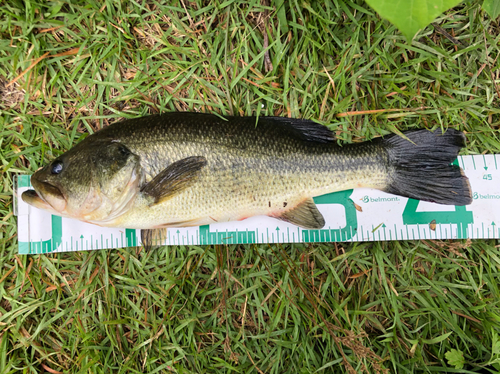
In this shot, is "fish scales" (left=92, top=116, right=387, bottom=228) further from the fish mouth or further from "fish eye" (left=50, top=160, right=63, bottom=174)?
the fish mouth

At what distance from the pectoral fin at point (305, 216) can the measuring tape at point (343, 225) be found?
0.56 ft

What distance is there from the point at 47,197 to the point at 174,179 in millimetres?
974

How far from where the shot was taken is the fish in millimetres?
2504

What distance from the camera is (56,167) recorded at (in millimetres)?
2564

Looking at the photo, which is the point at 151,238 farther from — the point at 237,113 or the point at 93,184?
the point at 237,113

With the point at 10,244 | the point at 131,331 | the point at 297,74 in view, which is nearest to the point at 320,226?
the point at 297,74

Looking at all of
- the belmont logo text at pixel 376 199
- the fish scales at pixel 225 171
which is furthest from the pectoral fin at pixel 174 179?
the belmont logo text at pixel 376 199

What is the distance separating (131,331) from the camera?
2.92 meters

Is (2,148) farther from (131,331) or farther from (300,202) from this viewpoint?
(300,202)

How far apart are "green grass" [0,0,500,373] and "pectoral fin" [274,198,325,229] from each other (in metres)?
0.32

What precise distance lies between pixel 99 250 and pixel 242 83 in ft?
6.58

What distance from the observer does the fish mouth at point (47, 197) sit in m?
2.48

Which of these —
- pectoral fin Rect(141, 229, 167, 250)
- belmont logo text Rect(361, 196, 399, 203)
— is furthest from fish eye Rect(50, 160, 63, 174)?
belmont logo text Rect(361, 196, 399, 203)

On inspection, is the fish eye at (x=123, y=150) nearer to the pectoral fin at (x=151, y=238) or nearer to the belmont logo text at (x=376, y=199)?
the pectoral fin at (x=151, y=238)
